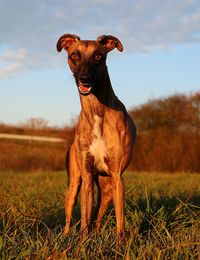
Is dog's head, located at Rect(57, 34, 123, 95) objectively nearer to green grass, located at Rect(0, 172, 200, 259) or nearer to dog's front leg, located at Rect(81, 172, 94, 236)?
dog's front leg, located at Rect(81, 172, 94, 236)

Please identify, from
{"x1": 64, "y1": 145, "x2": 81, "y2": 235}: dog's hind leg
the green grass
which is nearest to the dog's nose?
{"x1": 64, "y1": 145, "x2": 81, "y2": 235}: dog's hind leg

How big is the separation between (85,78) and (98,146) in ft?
2.84

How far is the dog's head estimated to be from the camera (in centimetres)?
495

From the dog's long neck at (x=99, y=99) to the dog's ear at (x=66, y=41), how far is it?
→ 763mm

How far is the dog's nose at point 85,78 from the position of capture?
485 cm

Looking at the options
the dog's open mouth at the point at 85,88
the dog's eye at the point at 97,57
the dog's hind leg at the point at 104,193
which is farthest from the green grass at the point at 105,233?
the dog's eye at the point at 97,57

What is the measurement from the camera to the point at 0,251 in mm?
3246

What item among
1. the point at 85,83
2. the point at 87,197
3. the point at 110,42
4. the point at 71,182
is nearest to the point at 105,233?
the point at 87,197

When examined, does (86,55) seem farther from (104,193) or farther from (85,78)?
(104,193)

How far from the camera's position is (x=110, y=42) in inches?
224

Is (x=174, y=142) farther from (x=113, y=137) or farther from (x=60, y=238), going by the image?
(x=60, y=238)

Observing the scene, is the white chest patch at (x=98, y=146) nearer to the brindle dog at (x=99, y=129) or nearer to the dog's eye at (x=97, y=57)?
the brindle dog at (x=99, y=129)

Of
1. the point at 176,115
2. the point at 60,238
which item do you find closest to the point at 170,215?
the point at 60,238

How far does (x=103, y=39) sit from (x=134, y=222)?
7.22 feet
